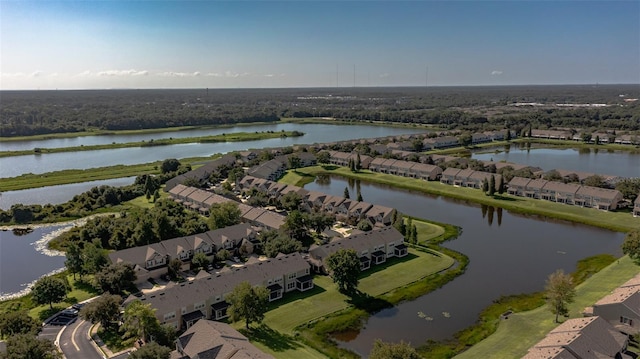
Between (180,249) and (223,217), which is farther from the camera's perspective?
(223,217)

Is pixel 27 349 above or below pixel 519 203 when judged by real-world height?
above

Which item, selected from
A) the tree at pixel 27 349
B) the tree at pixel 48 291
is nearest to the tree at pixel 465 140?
the tree at pixel 48 291

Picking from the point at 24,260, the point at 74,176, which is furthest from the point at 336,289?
the point at 74,176

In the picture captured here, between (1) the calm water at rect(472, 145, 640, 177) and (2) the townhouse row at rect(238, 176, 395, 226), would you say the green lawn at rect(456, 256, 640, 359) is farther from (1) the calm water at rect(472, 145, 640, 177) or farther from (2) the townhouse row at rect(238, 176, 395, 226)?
(1) the calm water at rect(472, 145, 640, 177)

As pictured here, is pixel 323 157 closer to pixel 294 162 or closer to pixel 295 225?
pixel 294 162

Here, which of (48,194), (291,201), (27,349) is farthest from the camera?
(48,194)

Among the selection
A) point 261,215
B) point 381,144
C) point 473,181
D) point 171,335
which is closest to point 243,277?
→ point 171,335

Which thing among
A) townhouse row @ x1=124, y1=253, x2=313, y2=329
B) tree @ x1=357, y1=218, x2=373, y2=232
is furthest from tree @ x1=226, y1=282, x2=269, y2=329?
tree @ x1=357, y1=218, x2=373, y2=232

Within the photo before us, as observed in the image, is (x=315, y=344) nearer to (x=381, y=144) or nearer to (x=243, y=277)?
(x=243, y=277)
